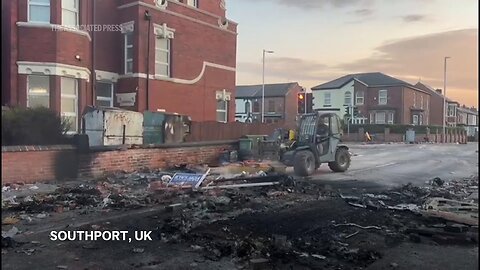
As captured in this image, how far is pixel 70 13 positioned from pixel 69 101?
43 centimetres

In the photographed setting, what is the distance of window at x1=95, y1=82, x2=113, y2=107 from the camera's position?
2134 mm

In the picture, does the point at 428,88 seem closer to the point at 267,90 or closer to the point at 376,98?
the point at 376,98

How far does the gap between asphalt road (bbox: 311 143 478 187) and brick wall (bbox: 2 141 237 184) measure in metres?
0.90

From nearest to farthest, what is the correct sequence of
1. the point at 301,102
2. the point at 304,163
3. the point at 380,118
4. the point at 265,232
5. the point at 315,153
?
the point at 380,118 → the point at 301,102 → the point at 265,232 → the point at 304,163 → the point at 315,153

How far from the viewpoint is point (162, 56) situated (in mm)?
2555

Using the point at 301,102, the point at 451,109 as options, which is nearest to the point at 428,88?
the point at 451,109

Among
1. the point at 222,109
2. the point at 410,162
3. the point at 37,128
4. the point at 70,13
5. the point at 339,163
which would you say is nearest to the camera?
the point at 37,128

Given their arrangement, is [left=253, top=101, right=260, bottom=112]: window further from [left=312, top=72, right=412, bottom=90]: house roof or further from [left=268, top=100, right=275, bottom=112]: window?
[left=312, top=72, right=412, bottom=90]: house roof

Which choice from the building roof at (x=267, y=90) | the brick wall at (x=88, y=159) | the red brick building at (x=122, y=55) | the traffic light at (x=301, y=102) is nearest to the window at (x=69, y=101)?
the red brick building at (x=122, y=55)

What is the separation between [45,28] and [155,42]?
0.63 meters

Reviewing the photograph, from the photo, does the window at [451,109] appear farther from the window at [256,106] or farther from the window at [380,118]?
the window at [256,106]

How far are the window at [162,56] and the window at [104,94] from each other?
29 cm

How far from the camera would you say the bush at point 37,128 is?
4.76 feet

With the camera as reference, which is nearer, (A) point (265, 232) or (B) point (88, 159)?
(B) point (88, 159)
